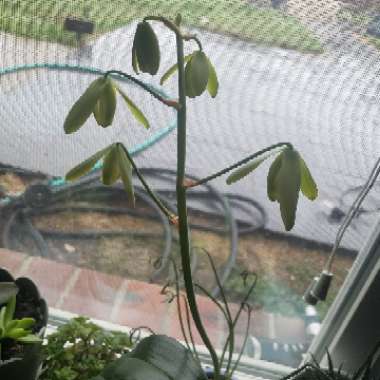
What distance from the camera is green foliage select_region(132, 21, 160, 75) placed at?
0.56 metres

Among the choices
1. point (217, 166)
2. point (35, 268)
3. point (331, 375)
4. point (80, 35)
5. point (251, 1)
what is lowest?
point (35, 268)

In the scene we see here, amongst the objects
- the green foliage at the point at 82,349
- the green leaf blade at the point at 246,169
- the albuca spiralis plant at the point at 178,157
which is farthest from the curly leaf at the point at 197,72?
the green foliage at the point at 82,349

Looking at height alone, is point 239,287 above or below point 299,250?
below

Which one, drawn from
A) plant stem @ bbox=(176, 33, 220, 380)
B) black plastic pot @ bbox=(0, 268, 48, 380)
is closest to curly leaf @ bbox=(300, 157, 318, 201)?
plant stem @ bbox=(176, 33, 220, 380)

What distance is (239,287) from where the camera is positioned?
3.23 ft

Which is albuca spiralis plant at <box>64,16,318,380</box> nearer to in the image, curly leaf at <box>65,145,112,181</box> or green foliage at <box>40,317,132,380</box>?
curly leaf at <box>65,145,112,181</box>

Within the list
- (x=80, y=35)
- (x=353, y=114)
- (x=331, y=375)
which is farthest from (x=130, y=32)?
(x=331, y=375)

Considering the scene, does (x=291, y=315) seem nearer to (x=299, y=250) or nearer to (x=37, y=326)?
(x=299, y=250)

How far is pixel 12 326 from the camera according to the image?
2.34ft

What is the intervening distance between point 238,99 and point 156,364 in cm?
41

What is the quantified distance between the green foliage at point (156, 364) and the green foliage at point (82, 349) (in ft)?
0.42

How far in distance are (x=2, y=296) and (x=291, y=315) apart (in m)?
0.57

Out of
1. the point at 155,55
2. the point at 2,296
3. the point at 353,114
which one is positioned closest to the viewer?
the point at 155,55

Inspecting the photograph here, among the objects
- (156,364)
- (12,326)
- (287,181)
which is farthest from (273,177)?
(12,326)
